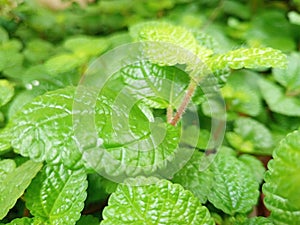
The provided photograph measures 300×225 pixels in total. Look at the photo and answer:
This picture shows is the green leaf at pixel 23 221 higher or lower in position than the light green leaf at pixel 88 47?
lower

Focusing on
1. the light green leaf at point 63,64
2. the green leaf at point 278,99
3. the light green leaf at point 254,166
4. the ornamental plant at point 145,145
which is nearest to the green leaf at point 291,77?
the green leaf at point 278,99

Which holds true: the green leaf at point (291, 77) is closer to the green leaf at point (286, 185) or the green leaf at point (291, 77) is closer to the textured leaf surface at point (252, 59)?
the textured leaf surface at point (252, 59)

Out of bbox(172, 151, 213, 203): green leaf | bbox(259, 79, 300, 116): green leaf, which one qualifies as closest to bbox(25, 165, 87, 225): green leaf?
bbox(172, 151, 213, 203): green leaf

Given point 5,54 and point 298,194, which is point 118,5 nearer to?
point 5,54

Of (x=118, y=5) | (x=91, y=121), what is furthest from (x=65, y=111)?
(x=118, y=5)

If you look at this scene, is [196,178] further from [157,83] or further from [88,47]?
[88,47]

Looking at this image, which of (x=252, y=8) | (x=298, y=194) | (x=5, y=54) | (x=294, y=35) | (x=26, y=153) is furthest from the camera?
(x=252, y=8)

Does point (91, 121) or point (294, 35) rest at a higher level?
point (91, 121)

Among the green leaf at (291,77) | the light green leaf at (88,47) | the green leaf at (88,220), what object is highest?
the light green leaf at (88,47)
